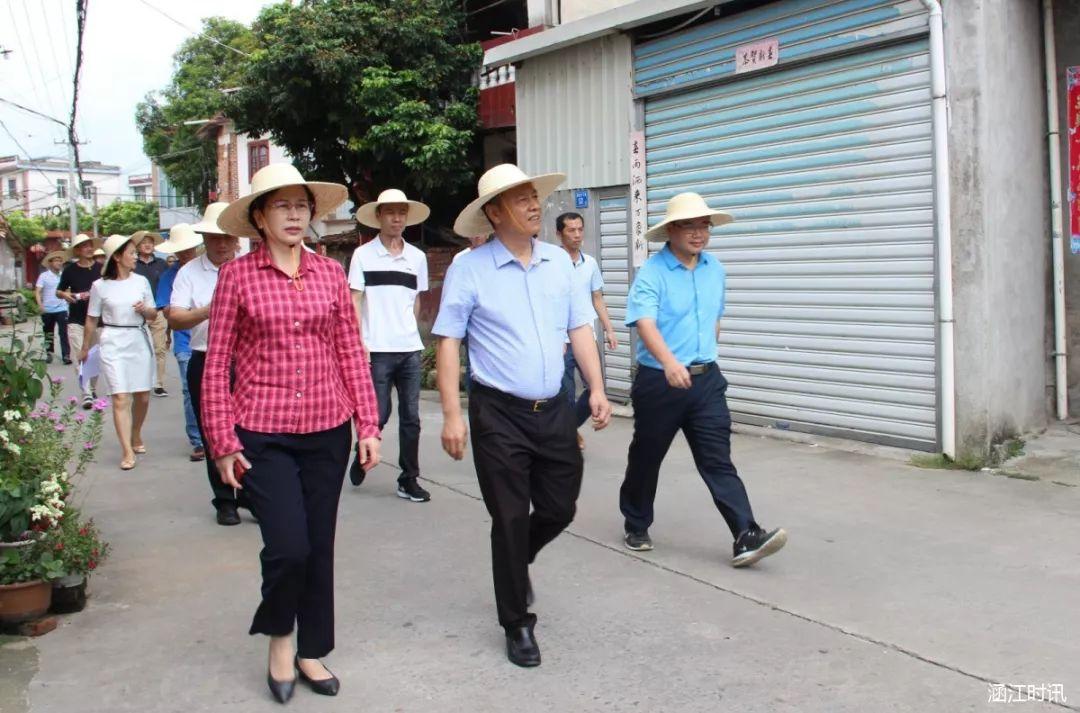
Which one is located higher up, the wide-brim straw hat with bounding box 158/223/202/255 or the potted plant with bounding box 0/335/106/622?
the wide-brim straw hat with bounding box 158/223/202/255

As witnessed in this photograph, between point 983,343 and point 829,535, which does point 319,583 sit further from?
point 983,343

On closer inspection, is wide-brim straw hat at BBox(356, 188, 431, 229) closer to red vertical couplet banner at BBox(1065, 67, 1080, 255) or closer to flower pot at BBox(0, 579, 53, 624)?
flower pot at BBox(0, 579, 53, 624)

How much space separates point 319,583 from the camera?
3836 millimetres

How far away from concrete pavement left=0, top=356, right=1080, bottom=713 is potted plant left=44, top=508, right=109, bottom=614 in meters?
0.10

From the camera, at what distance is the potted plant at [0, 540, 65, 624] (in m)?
4.44

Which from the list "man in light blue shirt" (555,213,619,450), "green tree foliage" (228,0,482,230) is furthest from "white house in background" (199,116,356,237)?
"man in light blue shirt" (555,213,619,450)

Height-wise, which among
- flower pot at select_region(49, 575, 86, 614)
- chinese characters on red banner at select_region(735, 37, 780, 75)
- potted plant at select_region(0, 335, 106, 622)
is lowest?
flower pot at select_region(49, 575, 86, 614)

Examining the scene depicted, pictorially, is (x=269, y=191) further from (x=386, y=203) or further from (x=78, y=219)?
(x=78, y=219)

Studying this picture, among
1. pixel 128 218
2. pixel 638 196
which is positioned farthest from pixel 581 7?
pixel 128 218

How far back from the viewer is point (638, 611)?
4.62 metres

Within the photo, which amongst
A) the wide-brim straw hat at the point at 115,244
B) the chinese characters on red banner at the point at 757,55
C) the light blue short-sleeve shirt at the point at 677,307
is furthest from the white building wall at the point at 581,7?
the light blue short-sleeve shirt at the point at 677,307

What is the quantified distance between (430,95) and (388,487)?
10.4 m

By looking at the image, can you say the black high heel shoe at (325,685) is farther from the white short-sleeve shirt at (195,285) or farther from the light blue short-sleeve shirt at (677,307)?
the white short-sleeve shirt at (195,285)

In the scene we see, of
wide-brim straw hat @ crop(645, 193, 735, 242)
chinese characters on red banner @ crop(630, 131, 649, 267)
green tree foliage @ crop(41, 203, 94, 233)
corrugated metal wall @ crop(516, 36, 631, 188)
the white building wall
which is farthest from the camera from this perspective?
green tree foliage @ crop(41, 203, 94, 233)
